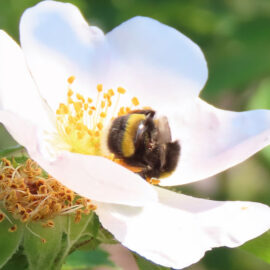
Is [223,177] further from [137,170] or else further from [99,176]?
[99,176]

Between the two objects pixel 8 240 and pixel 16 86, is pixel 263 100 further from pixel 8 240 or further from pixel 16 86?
pixel 8 240

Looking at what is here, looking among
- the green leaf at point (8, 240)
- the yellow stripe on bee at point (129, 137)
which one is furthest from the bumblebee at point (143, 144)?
the green leaf at point (8, 240)

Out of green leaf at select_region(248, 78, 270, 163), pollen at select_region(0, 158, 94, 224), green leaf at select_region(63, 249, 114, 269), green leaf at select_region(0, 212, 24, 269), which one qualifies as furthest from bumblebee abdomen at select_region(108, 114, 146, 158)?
green leaf at select_region(248, 78, 270, 163)

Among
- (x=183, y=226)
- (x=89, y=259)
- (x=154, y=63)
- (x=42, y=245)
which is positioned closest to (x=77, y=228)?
(x=42, y=245)

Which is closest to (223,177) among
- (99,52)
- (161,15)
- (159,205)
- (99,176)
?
(161,15)

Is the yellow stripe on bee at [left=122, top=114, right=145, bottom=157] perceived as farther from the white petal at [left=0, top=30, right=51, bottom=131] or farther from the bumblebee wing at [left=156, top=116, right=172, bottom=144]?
the white petal at [left=0, top=30, right=51, bottom=131]

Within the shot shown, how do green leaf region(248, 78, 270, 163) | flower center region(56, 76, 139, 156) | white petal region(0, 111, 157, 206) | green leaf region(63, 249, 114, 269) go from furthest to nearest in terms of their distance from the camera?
green leaf region(248, 78, 270, 163) < green leaf region(63, 249, 114, 269) < flower center region(56, 76, 139, 156) < white petal region(0, 111, 157, 206)
